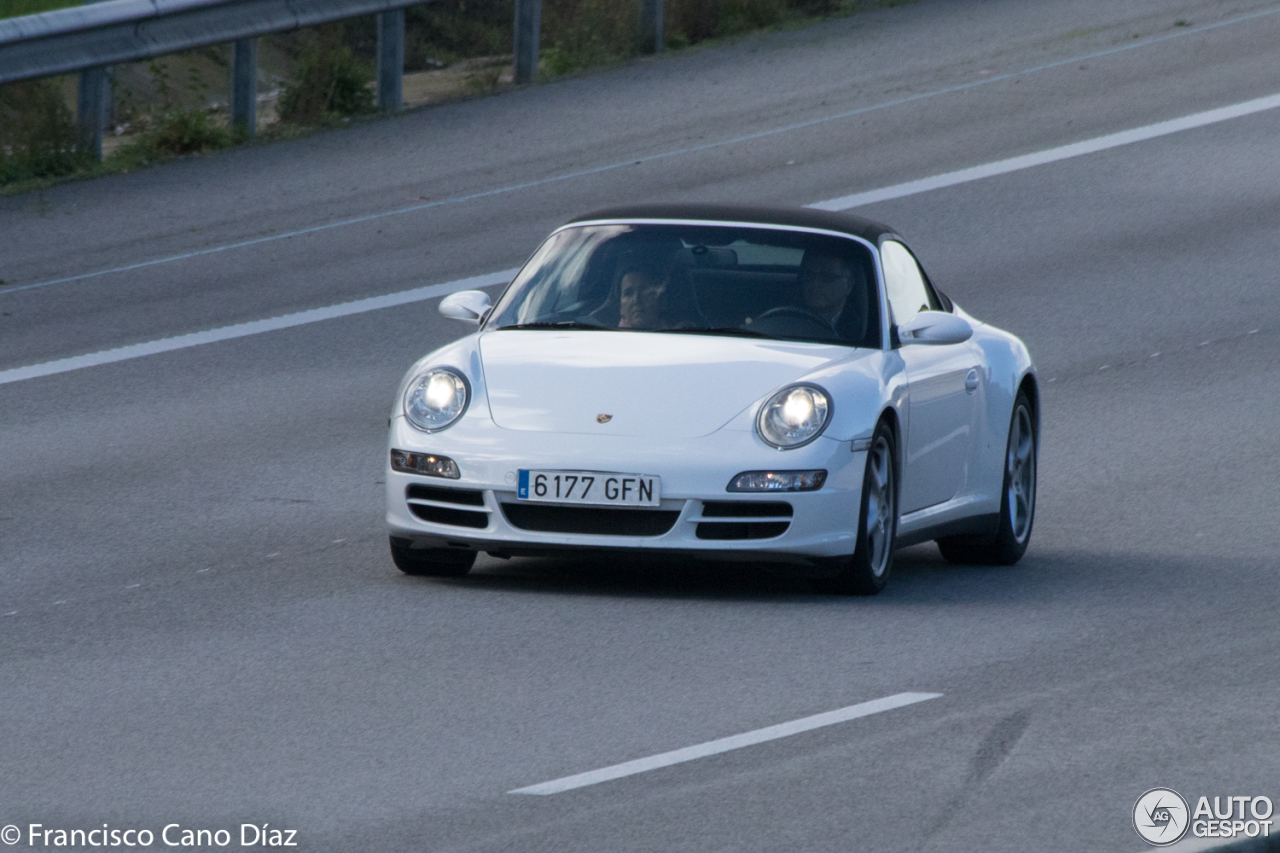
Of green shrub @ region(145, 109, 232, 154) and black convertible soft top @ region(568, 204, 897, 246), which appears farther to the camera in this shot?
green shrub @ region(145, 109, 232, 154)

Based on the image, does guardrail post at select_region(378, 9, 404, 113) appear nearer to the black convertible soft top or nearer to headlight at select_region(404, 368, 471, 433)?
the black convertible soft top

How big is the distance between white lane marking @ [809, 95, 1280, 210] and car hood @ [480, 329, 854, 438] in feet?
26.7

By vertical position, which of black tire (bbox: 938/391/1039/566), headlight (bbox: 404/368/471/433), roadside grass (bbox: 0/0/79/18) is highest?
headlight (bbox: 404/368/471/433)

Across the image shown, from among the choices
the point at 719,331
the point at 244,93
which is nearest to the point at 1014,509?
the point at 719,331

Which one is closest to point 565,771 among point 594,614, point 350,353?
point 594,614

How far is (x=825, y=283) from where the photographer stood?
31.5 feet

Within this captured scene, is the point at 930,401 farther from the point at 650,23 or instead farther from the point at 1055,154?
the point at 650,23

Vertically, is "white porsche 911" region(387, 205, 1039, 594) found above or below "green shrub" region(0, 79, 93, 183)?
above

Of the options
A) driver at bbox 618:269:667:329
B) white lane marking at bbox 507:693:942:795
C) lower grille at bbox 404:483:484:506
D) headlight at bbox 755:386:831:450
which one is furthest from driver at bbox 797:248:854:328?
white lane marking at bbox 507:693:942:795

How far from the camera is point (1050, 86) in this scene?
20.9 metres

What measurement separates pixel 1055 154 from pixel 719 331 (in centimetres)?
1021

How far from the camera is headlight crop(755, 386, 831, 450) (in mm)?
8719

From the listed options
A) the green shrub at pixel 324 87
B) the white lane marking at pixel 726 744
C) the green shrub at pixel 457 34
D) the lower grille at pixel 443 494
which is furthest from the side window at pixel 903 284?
the green shrub at pixel 457 34

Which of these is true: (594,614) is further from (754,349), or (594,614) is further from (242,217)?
(242,217)
